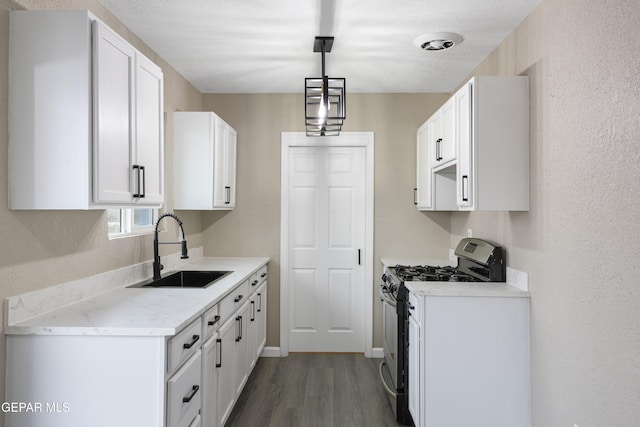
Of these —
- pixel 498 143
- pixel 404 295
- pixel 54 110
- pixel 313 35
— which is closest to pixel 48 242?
pixel 54 110

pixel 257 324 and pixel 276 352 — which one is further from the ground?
pixel 257 324

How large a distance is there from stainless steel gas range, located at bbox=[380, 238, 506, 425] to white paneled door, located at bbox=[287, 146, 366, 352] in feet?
3.21

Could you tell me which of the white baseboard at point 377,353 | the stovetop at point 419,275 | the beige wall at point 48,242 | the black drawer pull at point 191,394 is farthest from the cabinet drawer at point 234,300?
the white baseboard at point 377,353

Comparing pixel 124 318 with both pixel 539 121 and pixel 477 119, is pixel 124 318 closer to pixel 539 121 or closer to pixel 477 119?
pixel 477 119

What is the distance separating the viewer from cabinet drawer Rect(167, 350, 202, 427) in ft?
5.68

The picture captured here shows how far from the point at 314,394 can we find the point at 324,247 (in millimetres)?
1454

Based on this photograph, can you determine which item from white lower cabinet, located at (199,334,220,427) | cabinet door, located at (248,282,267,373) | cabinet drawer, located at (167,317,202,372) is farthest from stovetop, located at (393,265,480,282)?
cabinet drawer, located at (167,317,202,372)

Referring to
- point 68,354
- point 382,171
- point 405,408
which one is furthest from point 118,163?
point 382,171

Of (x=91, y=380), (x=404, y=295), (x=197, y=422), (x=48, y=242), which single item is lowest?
(x=197, y=422)

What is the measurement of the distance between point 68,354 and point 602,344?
2262 millimetres

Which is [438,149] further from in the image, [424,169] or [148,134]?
[148,134]

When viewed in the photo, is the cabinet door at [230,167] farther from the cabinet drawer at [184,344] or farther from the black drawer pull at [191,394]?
the black drawer pull at [191,394]

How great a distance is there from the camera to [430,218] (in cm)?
419

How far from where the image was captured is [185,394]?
1896 millimetres
